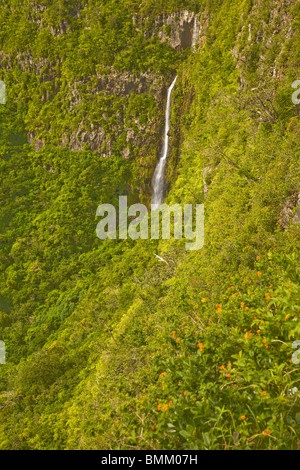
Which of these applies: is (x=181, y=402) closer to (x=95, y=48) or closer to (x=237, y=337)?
(x=237, y=337)

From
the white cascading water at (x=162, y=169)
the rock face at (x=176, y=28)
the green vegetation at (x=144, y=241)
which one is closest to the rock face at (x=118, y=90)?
the rock face at (x=176, y=28)

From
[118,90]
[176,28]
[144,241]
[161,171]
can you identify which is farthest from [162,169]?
[176,28]

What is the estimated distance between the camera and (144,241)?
92.2 ft

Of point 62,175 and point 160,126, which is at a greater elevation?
point 160,126

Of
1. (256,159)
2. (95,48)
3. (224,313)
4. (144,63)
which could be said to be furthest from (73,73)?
(224,313)

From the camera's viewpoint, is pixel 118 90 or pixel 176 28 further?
pixel 118 90

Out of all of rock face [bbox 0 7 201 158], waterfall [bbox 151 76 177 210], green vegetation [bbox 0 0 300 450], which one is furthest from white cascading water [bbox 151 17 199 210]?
green vegetation [bbox 0 0 300 450]

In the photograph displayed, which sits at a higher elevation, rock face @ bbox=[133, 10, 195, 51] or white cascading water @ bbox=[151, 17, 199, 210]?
rock face @ bbox=[133, 10, 195, 51]

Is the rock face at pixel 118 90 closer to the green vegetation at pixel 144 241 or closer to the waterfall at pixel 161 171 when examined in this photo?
the green vegetation at pixel 144 241

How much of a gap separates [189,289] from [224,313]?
5.97 metres

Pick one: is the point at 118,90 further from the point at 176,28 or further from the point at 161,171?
the point at 161,171

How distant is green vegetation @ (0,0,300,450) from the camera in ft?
13.5

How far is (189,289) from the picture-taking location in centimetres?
1091

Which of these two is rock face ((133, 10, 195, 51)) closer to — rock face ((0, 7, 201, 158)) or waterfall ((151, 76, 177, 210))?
rock face ((0, 7, 201, 158))
